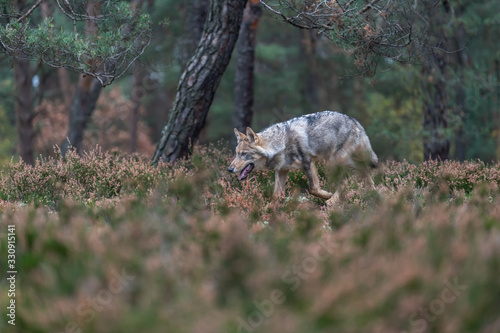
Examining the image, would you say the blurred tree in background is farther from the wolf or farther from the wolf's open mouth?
the wolf's open mouth

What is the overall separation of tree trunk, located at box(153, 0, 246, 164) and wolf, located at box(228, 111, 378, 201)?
8.42 ft

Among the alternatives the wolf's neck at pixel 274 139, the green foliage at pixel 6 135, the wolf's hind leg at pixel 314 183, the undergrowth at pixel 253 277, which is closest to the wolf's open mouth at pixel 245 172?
the wolf's neck at pixel 274 139

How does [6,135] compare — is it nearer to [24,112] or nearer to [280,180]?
[24,112]

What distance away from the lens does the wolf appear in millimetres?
9211

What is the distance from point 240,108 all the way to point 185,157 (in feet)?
16.2

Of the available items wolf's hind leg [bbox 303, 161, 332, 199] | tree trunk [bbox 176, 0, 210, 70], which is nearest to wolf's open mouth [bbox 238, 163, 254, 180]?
wolf's hind leg [bbox 303, 161, 332, 199]

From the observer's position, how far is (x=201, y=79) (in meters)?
11.6

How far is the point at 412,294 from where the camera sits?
10.3 feet

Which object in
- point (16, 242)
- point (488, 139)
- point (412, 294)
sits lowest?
point (488, 139)

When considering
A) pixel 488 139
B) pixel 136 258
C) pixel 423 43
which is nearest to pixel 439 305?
pixel 136 258

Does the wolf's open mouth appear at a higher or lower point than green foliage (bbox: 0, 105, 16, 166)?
higher

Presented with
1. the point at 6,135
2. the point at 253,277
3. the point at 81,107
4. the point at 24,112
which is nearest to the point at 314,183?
the point at 253,277

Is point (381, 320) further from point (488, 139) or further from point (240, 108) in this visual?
point (488, 139)

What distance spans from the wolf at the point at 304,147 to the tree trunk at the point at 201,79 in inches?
101
